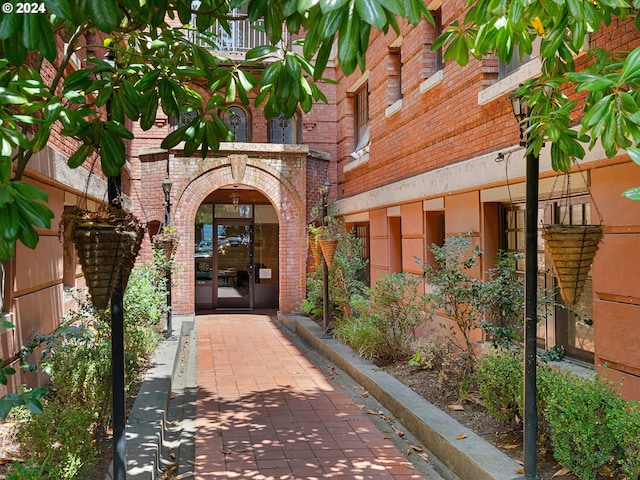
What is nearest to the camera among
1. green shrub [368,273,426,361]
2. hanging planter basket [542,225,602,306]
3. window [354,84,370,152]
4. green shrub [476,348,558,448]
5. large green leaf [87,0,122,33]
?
large green leaf [87,0,122,33]

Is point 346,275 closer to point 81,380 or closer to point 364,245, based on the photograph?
point 364,245

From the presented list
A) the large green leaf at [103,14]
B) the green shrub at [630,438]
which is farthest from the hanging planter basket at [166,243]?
the large green leaf at [103,14]

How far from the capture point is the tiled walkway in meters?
5.41

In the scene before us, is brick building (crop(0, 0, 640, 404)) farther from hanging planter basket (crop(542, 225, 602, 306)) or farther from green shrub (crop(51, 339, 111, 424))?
hanging planter basket (crop(542, 225, 602, 306))

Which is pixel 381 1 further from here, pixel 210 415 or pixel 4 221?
pixel 210 415

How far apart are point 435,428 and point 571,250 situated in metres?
2.43

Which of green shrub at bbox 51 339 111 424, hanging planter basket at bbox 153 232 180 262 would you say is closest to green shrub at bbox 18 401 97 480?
green shrub at bbox 51 339 111 424

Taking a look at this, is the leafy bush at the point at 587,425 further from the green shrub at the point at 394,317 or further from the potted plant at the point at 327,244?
the potted plant at the point at 327,244

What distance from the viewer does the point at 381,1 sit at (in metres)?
1.79

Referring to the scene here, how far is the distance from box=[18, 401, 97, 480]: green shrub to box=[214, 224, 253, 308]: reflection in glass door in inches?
556

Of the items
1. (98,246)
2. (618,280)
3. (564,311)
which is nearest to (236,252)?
(564,311)

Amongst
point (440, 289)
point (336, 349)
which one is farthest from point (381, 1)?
point (336, 349)

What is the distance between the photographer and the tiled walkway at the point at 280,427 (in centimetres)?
541

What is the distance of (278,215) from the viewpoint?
16203 millimetres
